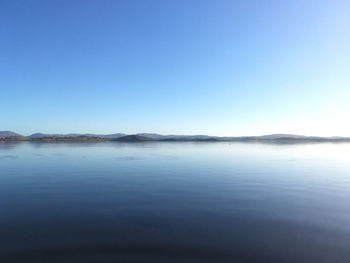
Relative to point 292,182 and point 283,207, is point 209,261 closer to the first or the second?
point 283,207

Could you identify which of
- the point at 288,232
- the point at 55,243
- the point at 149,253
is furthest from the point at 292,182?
the point at 55,243

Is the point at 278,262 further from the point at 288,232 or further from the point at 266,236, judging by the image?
the point at 288,232

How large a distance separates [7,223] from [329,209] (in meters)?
18.4

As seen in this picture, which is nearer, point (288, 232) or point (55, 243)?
point (55, 243)

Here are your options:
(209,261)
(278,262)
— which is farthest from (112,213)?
(278,262)

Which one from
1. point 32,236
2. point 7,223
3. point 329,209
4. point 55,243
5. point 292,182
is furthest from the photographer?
point 292,182

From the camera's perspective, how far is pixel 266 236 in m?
11.4

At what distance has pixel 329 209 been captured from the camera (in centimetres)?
1625

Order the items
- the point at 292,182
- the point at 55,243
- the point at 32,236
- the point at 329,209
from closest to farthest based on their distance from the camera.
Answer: the point at 55,243, the point at 32,236, the point at 329,209, the point at 292,182

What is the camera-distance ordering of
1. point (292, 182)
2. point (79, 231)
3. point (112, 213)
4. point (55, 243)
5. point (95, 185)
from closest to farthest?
point (55, 243) < point (79, 231) < point (112, 213) < point (95, 185) < point (292, 182)

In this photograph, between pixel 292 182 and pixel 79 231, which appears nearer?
pixel 79 231

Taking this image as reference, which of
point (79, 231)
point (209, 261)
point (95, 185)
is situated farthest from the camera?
point (95, 185)

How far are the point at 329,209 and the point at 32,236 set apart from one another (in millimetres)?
16691

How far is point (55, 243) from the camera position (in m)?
10.2
